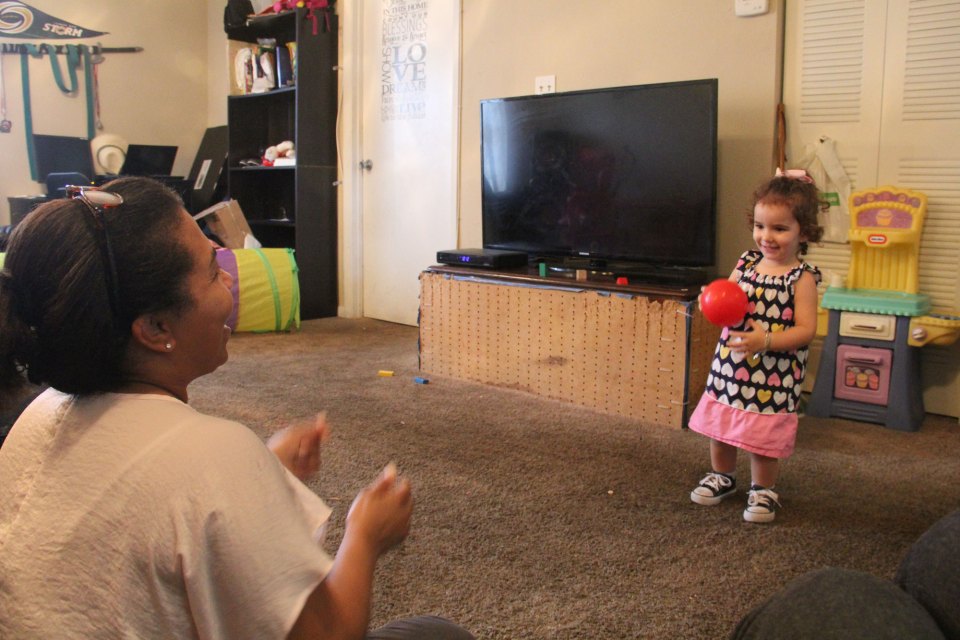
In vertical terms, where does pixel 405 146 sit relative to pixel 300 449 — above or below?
above

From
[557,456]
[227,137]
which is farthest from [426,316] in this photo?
[227,137]

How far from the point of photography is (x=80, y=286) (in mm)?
656

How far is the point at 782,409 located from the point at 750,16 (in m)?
1.73

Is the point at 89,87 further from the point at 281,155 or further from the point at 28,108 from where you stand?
the point at 281,155

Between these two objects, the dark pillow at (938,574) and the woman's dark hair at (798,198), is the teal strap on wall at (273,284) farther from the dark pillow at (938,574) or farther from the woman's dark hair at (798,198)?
the dark pillow at (938,574)

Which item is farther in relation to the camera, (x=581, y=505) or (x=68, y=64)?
(x=68, y=64)

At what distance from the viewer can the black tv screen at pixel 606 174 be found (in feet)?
9.73

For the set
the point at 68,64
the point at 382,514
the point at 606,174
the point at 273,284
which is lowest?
the point at 273,284

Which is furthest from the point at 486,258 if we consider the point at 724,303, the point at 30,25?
the point at 30,25

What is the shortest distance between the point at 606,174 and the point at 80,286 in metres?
2.75

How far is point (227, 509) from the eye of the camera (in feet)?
2.05

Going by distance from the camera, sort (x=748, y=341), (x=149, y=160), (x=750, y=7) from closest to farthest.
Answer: (x=748, y=341) < (x=750, y=7) < (x=149, y=160)

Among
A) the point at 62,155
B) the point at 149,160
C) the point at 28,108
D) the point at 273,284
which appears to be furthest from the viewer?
the point at 149,160

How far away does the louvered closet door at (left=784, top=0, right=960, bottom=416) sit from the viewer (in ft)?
9.13
